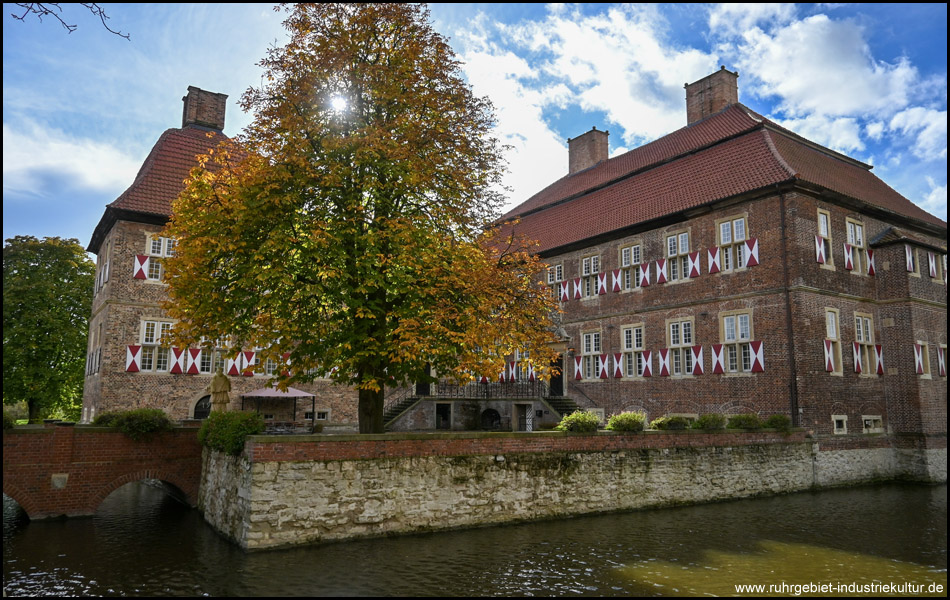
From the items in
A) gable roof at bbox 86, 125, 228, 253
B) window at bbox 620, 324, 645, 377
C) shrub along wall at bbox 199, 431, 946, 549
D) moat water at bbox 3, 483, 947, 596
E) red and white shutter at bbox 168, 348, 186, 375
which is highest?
gable roof at bbox 86, 125, 228, 253

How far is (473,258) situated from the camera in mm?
13320

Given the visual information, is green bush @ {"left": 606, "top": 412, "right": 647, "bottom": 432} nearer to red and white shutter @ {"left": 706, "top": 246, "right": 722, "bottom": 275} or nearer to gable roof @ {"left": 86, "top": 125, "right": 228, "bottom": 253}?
red and white shutter @ {"left": 706, "top": 246, "right": 722, "bottom": 275}

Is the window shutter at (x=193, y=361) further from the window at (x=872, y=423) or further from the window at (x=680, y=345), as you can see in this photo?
the window at (x=872, y=423)

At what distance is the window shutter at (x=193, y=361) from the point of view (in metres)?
21.8

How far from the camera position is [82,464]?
1395 cm

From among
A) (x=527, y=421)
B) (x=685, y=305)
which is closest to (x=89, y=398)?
(x=527, y=421)

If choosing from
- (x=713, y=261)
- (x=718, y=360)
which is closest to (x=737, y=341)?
(x=718, y=360)

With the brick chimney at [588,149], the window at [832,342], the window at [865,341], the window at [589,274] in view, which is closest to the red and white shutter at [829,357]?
the window at [832,342]

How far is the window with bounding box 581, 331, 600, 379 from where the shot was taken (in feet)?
83.9

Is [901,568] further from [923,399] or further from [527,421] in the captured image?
[527,421]

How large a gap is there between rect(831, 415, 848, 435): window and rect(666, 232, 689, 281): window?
6.16 metres

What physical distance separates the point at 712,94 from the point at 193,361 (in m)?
22.1

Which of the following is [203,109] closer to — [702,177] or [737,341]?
[702,177]

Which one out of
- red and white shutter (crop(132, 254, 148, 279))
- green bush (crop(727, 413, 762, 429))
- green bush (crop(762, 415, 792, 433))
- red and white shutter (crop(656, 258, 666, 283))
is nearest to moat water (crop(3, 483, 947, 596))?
green bush (crop(727, 413, 762, 429))
